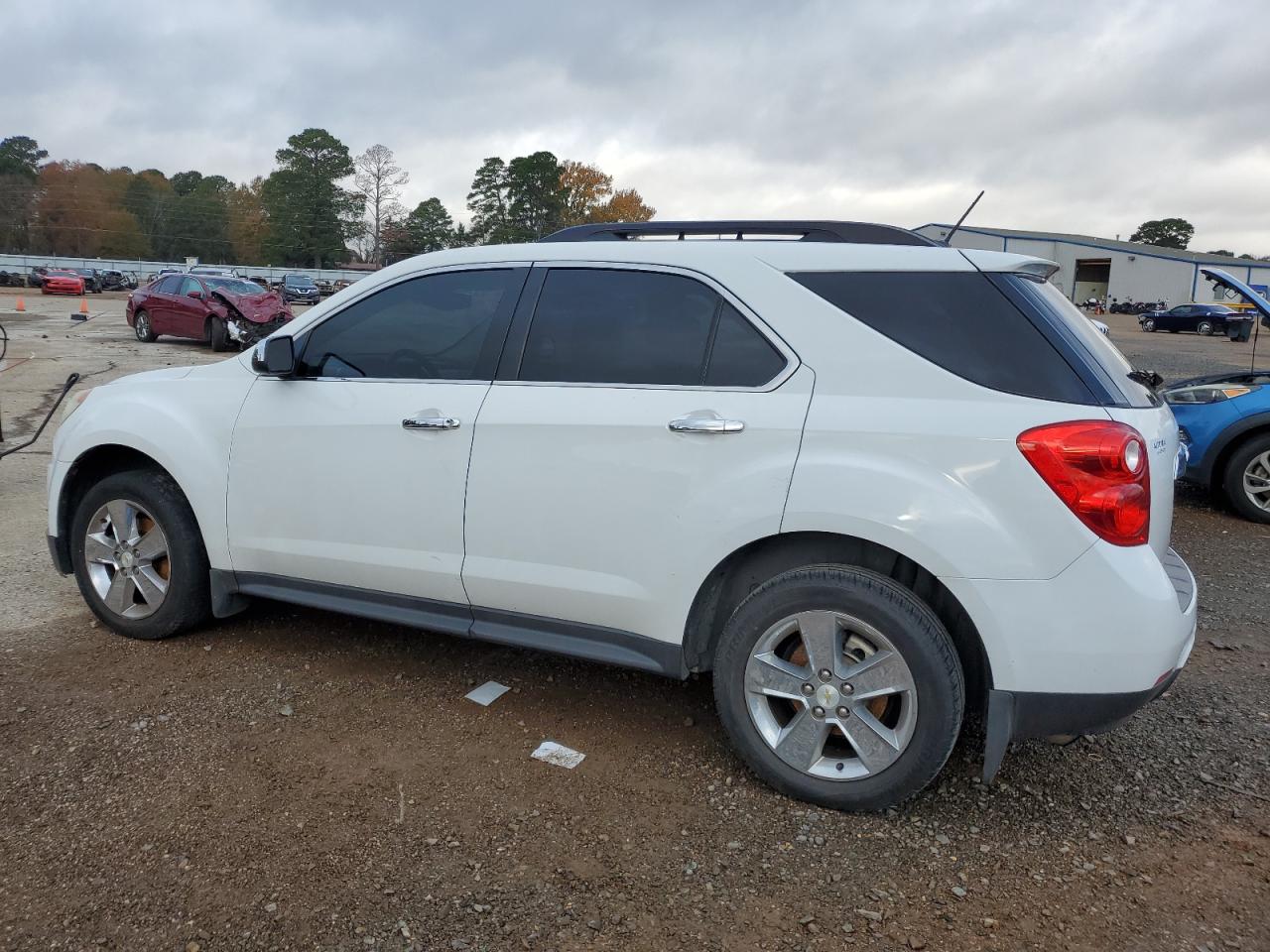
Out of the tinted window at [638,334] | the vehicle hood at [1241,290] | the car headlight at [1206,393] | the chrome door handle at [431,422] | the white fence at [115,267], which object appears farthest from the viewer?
the white fence at [115,267]

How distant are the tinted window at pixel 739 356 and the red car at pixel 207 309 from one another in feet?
57.7

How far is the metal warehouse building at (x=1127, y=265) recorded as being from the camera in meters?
67.0

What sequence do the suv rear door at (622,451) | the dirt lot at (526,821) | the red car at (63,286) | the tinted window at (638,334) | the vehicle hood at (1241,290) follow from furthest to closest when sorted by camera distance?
the red car at (63,286) → the vehicle hood at (1241,290) → the tinted window at (638,334) → the suv rear door at (622,451) → the dirt lot at (526,821)

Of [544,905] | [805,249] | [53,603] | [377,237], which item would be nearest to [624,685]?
[544,905]

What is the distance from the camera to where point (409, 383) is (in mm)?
3627

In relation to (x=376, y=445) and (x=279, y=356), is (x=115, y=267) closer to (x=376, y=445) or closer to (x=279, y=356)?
(x=279, y=356)

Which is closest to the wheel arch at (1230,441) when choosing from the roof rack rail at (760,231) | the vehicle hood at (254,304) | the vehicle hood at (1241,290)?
the vehicle hood at (1241,290)

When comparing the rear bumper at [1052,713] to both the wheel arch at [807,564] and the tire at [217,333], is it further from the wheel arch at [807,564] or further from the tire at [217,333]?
the tire at [217,333]

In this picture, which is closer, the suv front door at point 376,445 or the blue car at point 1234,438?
the suv front door at point 376,445

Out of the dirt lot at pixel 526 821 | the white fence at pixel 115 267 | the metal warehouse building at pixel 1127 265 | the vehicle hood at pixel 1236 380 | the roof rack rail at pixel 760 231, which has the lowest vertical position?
the dirt lot at pixel 526 821

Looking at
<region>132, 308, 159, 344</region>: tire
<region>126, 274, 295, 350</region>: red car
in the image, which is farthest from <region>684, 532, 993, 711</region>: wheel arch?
<region>132, 308, 159, 344</region>: tire

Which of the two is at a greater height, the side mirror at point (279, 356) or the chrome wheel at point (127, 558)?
the side mirror at point (279, 356)

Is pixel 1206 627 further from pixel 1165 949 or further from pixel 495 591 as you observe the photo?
pixel 495 591

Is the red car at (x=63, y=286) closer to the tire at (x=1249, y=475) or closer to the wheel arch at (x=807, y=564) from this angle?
the tire at (x=1249, y=475)
